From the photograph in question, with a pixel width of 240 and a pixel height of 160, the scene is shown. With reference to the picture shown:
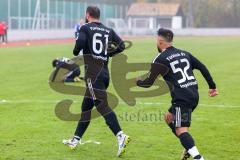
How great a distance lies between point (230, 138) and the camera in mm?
9711

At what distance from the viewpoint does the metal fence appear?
6255 cm

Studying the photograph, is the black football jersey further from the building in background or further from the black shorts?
the building in background

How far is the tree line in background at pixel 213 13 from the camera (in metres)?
96.2

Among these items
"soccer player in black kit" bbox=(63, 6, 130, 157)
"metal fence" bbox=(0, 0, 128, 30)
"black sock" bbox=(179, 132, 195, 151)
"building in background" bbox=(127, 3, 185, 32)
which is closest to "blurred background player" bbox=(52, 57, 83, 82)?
"soccer player in black kit" bbox=(63, 6, 130, 157)

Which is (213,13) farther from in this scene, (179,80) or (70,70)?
(179,80)

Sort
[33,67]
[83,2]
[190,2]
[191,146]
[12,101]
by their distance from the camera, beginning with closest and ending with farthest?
[191,146] < [12,101] < [33,67] < [83,2] < [190,2]

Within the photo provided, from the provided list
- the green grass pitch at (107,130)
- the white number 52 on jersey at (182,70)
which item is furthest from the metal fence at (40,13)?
the white number 52 on jersey at (182,70)

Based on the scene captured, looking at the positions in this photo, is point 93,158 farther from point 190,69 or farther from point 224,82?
point 224,82

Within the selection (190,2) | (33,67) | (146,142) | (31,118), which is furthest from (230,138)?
(190,2)

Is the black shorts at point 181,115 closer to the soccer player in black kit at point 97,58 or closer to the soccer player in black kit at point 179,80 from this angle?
the soccer player in black kit at point 179,80

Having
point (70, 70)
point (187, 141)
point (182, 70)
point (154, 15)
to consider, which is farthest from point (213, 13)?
point (187, 141)

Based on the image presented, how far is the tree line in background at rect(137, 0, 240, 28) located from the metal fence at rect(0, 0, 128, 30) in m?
18.7

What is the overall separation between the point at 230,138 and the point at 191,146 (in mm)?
2525

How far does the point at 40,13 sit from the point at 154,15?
29.7 m
